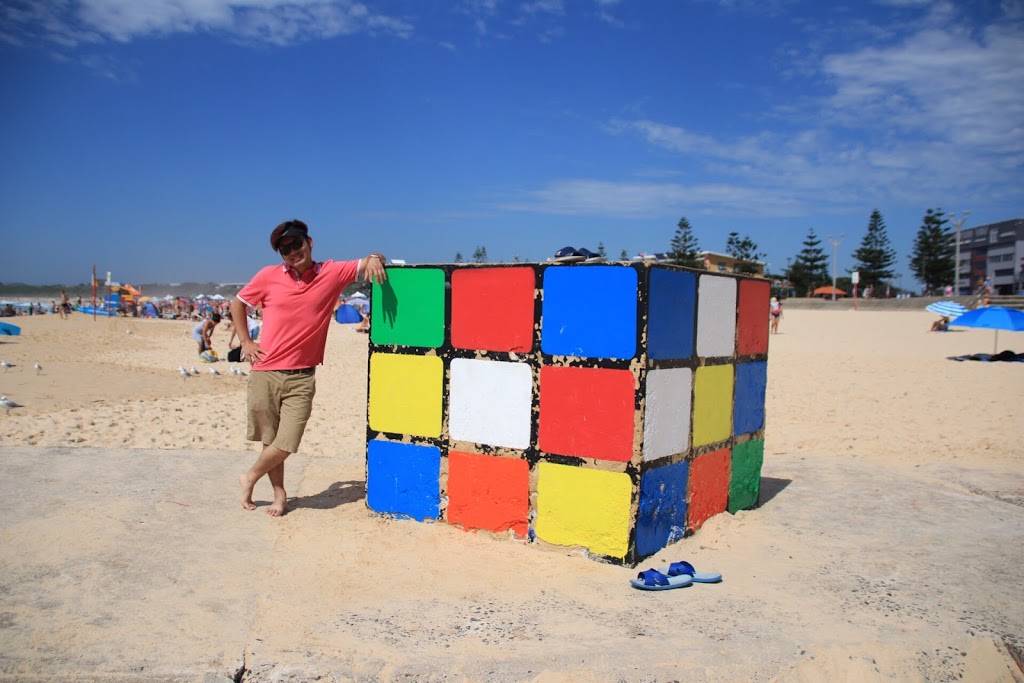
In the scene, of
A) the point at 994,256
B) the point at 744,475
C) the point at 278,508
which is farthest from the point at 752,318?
the point at 994,256

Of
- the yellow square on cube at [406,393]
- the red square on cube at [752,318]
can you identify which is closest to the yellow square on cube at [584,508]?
the yellow square on cube at [406,393]

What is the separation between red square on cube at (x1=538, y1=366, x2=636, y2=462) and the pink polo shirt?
4.81ft

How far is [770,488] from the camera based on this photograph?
221 inches

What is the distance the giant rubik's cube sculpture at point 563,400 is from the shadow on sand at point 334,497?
1.30ft

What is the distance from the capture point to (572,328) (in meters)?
3.87

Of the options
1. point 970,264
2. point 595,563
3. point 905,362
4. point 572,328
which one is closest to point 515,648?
point 595,563

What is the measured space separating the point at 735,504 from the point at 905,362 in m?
14.7

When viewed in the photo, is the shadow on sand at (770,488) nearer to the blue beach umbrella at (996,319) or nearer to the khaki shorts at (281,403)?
→ the khaki shorts at (281,403)

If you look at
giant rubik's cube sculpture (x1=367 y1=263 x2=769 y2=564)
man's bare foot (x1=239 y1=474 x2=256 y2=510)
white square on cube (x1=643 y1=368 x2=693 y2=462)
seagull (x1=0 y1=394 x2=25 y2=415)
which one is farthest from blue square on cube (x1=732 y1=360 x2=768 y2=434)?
seagull (x1=0 y1=394 x2=25 y2=415)

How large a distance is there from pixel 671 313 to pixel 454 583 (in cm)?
184

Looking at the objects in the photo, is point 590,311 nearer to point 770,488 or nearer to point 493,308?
point 493,308

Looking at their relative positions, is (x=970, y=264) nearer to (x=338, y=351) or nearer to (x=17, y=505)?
(x=338, y=351)

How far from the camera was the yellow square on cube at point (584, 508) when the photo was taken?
3.74 metres

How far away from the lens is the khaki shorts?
14.4 ft
